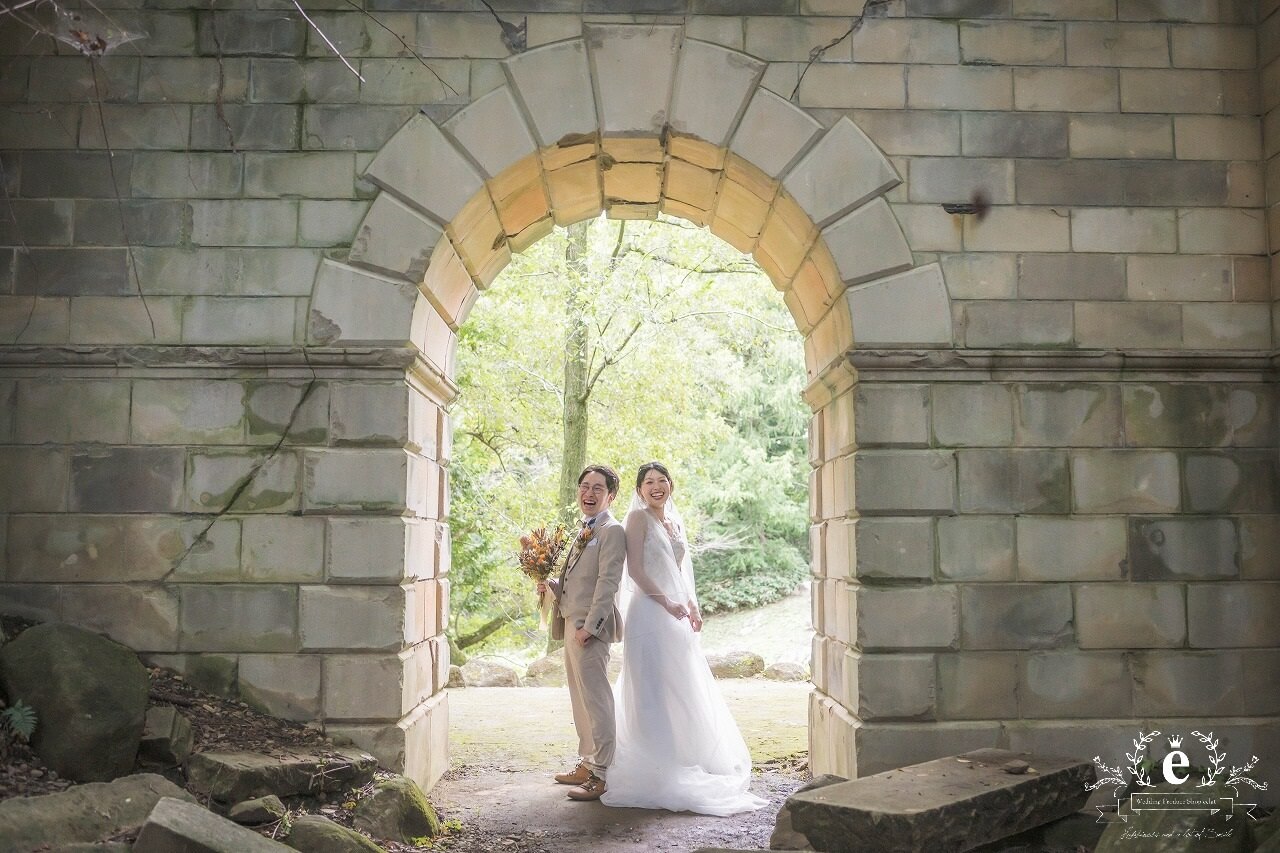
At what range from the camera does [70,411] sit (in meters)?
5.58

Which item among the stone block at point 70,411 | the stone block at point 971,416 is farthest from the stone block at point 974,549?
the stone block at point 70,411

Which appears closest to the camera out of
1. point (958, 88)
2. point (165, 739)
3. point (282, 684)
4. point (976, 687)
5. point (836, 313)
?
point (165, 739)

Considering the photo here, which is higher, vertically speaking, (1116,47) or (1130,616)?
(1116,47)

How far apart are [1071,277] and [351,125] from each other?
13.3 ft

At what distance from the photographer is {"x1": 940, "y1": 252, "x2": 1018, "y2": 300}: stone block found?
5.73 m

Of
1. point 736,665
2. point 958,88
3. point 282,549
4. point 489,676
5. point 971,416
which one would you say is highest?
point 958,88

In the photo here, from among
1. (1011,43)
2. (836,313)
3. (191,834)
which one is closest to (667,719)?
(836,313)

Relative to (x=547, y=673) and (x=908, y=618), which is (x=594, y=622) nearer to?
(x=908, y=618)

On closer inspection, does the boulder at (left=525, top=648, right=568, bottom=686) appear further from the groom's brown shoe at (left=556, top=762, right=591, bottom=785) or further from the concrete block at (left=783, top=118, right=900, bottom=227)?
the concrete block at (left=783, top=118, right=900, bottom=227)

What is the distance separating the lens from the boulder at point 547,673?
12.1 metres

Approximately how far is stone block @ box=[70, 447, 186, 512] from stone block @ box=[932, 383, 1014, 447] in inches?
160

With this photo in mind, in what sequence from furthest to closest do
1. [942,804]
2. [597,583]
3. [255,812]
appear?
[597,583] → [255,812] → [942,804]

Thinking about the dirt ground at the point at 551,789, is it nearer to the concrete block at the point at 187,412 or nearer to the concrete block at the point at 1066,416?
the concrete block at the point at 187,412

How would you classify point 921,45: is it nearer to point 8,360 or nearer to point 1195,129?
point 1195,129
